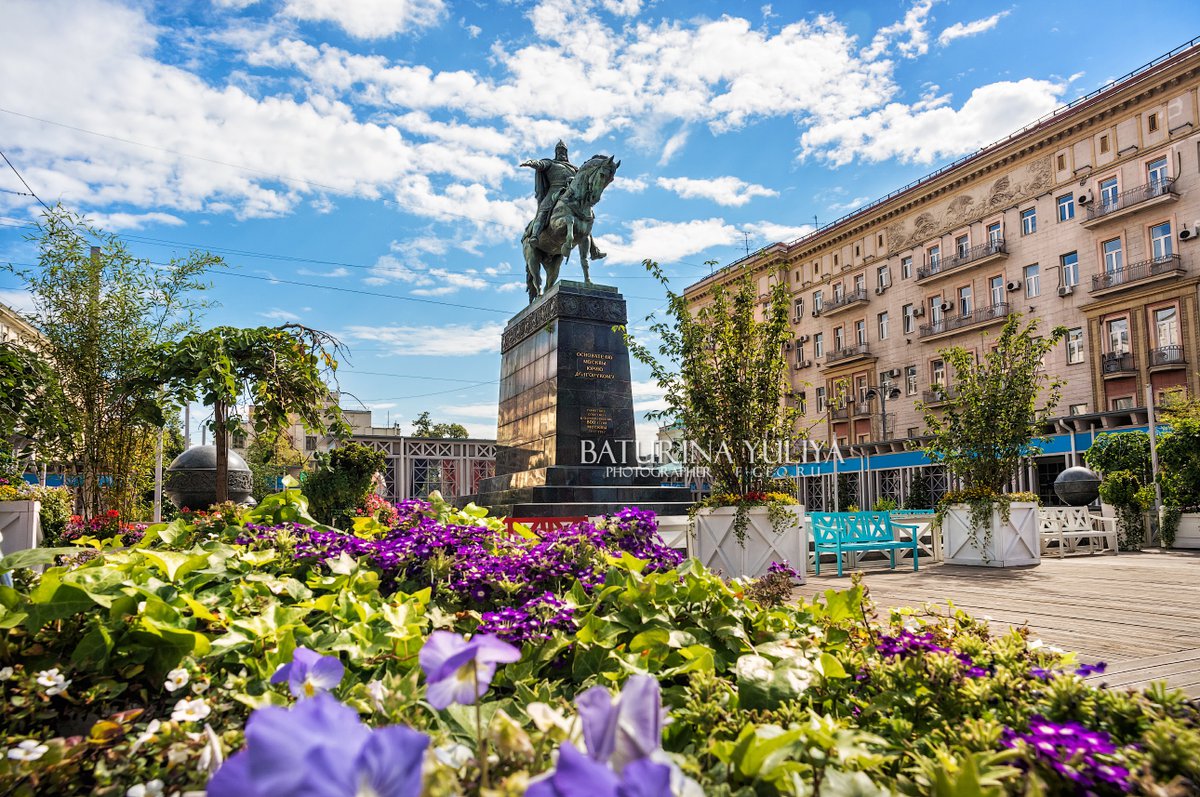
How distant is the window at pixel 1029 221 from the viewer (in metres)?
35.4

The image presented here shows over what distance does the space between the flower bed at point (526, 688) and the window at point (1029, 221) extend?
39855 millimetres

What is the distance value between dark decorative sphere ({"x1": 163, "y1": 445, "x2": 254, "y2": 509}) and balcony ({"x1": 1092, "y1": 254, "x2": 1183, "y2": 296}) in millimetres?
34888

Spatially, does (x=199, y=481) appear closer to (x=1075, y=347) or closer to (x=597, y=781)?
(x=597, y=781)

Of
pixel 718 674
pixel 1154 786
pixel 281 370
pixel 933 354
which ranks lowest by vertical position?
pixel 718 674

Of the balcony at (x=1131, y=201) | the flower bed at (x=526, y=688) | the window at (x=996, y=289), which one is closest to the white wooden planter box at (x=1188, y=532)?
the flower bed at (x=526, y=688)

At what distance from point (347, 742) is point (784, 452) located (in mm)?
7477

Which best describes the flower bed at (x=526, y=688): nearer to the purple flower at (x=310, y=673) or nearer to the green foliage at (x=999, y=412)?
the purple flower at (x=310, y=673)

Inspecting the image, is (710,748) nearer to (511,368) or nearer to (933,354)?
(511,368)

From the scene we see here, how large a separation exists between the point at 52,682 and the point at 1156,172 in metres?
39.8

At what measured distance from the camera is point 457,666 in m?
0.92

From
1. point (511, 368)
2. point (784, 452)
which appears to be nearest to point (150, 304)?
point (511, 368)

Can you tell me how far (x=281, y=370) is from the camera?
8.34 meters

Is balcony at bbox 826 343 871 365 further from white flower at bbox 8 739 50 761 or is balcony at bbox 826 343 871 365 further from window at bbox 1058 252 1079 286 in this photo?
white flower at bbox 8 739 50 761

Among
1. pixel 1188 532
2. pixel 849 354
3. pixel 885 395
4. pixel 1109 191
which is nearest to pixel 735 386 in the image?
pixel 1188 532
